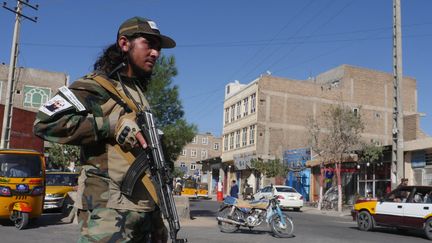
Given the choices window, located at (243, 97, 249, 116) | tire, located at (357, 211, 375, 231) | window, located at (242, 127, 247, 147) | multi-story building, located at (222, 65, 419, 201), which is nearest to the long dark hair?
tire, located at (357, 211, 375, 231)

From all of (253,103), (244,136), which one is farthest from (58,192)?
(244,136)

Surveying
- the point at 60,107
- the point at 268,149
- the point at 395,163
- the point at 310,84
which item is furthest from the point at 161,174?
the point at 310,84

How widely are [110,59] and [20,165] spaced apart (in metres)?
11.3

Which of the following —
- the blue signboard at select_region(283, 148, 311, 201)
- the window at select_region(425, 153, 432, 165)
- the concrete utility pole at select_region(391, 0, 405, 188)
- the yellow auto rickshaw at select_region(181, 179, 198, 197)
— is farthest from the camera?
the yellow auto rickshaw at select_region(181, 179, 198, 197)

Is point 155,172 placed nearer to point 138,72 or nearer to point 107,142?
point 107,142

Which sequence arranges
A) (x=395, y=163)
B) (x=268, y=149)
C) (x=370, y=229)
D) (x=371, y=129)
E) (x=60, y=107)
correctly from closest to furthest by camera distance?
(x=60, y=107)
(x=370, y=229)
(x=395, y=163)
(x=268, y=149)
(x=371, y=129)

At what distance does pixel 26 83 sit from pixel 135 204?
5301 cm

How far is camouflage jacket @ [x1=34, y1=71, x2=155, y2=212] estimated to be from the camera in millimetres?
2414

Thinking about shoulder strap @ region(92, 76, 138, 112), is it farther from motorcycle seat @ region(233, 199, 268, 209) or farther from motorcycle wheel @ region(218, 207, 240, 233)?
motorcycle wheel @ region(218, 207, 240, 233)

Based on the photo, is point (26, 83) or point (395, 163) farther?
point (26, 83)

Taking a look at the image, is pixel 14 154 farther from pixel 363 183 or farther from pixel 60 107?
pixel 363 183

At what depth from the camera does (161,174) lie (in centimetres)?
246

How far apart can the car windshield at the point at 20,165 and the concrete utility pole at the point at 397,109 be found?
48.7 feet

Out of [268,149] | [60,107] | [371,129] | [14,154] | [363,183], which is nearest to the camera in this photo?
[60,107]
